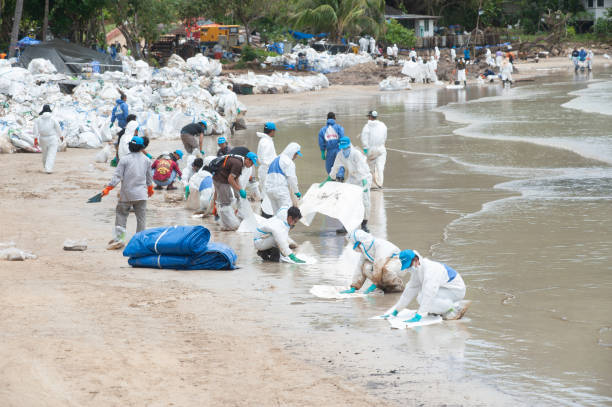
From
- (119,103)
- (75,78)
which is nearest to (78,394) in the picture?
(119,103)

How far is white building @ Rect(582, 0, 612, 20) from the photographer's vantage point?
74.3 m

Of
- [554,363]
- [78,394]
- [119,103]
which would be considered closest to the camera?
[78,394]

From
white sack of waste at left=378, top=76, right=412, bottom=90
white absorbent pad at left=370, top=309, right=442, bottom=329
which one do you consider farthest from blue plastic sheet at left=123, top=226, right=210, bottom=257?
white sack of waste at left=378, top=76, right=412, bottom=90

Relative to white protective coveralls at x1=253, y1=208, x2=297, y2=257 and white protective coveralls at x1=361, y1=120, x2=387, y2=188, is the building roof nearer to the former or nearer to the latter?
white protective coveralls at x1=361, y1=120, x2=387, y2=188

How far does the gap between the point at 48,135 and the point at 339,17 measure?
135 feet

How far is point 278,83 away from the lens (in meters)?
40.3

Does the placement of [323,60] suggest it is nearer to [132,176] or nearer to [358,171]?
[358,171]

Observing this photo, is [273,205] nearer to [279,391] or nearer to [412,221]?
[412,221]

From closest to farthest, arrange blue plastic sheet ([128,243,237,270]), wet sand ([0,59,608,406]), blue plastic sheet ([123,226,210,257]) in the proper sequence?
wet sand ([0,59,608,406]), blue plastic sheet ([123,226,210,257]), blue plastic sheet ([128,243,237,270])

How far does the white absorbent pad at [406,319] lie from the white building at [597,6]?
7397 cm

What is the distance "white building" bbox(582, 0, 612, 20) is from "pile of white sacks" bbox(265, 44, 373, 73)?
112 ft

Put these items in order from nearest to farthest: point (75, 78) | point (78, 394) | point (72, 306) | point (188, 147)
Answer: point (78, 394) < point (72, 306) < point (188, 147) < point (75, 78)

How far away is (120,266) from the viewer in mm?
9477

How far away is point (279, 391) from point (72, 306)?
2.63 meters
